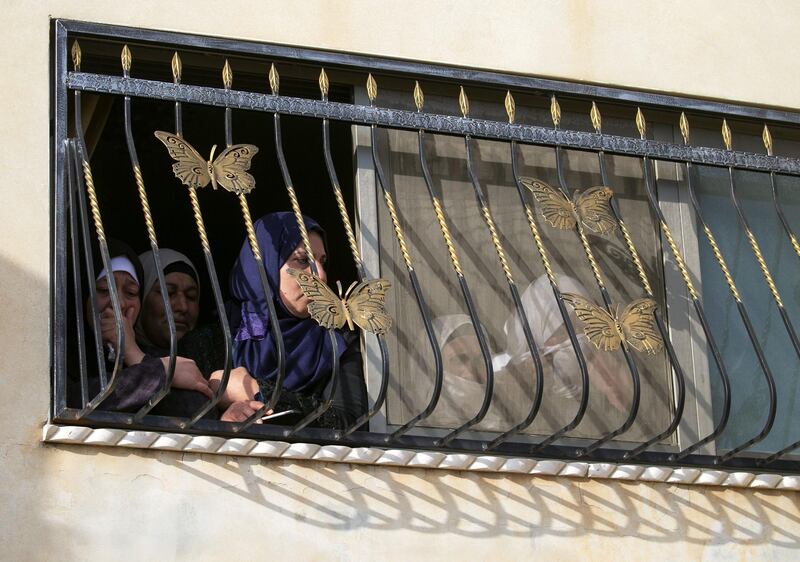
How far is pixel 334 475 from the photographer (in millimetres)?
4957

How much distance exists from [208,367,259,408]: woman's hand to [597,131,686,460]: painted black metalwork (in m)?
1.11

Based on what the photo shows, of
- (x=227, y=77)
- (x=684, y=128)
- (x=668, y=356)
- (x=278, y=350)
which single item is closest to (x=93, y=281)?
(x=278, y=350)

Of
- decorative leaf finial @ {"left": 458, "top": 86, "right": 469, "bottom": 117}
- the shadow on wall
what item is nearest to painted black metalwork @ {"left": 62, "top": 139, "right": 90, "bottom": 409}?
the shadow on wall

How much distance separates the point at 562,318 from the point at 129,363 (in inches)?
53.2

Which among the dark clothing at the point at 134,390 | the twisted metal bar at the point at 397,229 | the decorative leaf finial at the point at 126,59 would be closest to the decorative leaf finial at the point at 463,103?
the twisted metal bar at the point at 397,229

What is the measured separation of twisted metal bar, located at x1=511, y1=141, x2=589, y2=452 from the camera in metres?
5.07

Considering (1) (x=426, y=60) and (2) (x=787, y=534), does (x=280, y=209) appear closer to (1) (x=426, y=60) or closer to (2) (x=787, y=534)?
(1) (x=426, y=60)

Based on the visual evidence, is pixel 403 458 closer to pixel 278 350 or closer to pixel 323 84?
pixel 278 350

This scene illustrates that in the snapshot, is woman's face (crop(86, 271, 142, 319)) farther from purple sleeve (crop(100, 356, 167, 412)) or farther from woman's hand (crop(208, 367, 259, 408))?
purple sleeve (crop(100, 356, 167, 412))

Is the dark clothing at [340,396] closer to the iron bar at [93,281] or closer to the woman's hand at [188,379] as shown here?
the woman's hand at [188,379]

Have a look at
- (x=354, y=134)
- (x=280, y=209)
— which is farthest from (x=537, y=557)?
(x=280, y=209)

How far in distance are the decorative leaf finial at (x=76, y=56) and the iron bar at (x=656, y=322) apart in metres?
1.63

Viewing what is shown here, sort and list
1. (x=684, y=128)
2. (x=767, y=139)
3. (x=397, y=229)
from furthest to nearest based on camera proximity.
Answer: (x=767, y=139), (x=684, y=128), (x=397, y=229)

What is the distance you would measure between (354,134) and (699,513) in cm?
156
